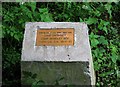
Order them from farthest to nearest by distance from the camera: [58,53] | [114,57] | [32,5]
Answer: [32,5] → [114,57] → [58,53]

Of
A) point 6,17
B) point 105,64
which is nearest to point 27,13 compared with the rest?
point 6,17

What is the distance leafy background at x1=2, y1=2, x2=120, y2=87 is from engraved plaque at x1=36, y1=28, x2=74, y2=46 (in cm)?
60

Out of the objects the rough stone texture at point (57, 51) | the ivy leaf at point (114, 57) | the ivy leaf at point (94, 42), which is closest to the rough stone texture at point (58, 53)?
the rough stone texture at point (57, 51)

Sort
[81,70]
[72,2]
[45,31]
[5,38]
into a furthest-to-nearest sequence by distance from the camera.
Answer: [72,2], [5,38], [45,31], [81,70]

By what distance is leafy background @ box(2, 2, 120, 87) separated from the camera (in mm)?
4227

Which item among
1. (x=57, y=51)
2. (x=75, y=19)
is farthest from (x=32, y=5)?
(x=57, y=51)

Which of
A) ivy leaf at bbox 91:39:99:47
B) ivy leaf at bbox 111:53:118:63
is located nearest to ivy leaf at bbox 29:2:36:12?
ivy leaf at bbox 91:39:99:47

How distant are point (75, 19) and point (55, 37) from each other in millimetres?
1449

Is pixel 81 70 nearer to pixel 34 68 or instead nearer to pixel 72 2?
pixel 34 68

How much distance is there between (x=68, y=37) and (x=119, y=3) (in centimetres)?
200

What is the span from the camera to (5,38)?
4586 mm

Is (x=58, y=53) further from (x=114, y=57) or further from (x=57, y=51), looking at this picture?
(x=114, y=57)

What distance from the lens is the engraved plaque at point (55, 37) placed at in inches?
138

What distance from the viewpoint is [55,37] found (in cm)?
356
